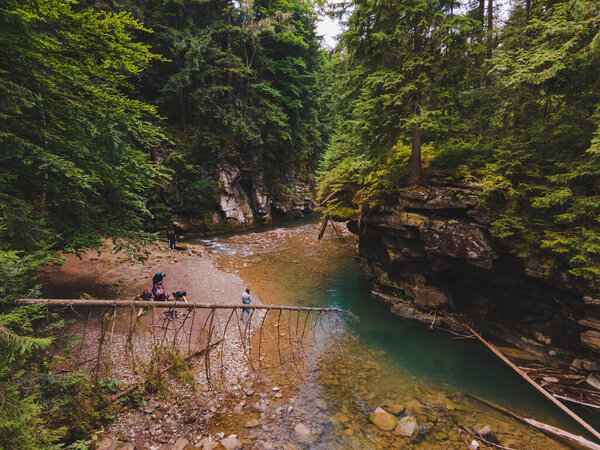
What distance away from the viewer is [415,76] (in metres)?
10.8

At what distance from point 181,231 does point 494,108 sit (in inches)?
937

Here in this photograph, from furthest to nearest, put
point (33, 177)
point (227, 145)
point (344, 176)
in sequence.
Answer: point (227, 145)
point (344, 176)
point (33, 177)

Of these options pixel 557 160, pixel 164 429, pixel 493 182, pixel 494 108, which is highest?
pixel 494 108

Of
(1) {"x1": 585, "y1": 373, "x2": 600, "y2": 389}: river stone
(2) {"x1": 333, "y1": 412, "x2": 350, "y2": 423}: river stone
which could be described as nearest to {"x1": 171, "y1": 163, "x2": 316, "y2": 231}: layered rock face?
(2) {"x1": 333, "y1": 412, "x2": 350, "y2": 423}: river stone

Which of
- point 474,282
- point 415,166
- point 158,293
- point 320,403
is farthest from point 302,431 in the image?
point 415,166

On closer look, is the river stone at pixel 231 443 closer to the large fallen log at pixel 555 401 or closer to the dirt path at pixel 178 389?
the dirt path at pixel 178 389

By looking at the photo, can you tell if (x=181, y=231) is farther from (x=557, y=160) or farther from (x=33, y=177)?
(x=557, y=160)

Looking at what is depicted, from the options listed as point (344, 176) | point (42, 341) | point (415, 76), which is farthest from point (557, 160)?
point (42, 341)

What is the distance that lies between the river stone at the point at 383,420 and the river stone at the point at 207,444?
4.08 m

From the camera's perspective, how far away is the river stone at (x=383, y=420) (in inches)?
263

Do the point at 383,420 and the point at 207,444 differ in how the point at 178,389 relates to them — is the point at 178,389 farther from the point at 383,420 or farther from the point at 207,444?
the point at 383,420

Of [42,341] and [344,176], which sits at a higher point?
[344,176]

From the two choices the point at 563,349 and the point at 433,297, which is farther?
the point at 433,297

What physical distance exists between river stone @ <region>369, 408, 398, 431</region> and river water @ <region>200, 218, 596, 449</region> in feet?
0.51
